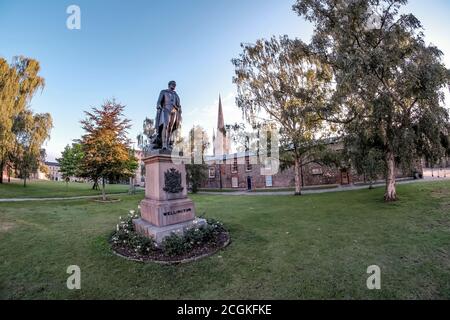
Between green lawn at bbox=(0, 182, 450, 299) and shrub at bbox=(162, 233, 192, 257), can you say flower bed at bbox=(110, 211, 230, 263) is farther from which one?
green lawn at bbox=(0, 182, 450, 299)

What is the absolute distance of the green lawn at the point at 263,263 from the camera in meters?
3.76

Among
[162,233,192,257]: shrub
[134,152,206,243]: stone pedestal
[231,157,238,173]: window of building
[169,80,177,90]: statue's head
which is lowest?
[162,233,192,257]: shrub

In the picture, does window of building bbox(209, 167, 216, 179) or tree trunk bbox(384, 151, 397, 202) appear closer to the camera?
tree trunk bbox(384, 151, 397, 202)

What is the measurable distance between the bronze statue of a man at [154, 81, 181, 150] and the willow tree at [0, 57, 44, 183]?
17320mm

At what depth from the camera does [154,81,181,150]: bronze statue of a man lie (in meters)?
7.02

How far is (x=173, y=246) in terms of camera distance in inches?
205

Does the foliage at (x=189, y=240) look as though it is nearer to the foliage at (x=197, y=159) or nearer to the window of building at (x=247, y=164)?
the foliage at (x=197, y=159)

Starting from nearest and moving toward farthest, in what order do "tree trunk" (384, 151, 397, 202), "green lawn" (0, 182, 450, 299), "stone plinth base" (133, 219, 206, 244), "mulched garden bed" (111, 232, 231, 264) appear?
"green lawn" (0, 182, 450, 299), "mulched garden bed" (111, 232, 231, 264), "stone plinth base" (133, 219, 206, 244), "tree trunk" (384, 151, 397, 202)

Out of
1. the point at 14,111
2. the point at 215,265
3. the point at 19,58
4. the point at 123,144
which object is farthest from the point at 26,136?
the point at 215,265

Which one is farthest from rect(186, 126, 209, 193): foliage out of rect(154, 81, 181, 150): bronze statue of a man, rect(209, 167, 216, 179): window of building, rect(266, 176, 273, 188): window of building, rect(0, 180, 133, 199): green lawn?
rect(154, 81, 181, 150): bronze statue of a man

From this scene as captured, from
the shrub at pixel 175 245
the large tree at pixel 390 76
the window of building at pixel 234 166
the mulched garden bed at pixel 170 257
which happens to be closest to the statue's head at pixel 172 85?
the shrub at pixel 175 245

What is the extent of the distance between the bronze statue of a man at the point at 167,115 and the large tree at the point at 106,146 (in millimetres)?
9768

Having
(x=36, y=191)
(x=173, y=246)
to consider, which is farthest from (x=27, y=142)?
(x=173, y=246)

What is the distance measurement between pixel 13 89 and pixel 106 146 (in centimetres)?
979
